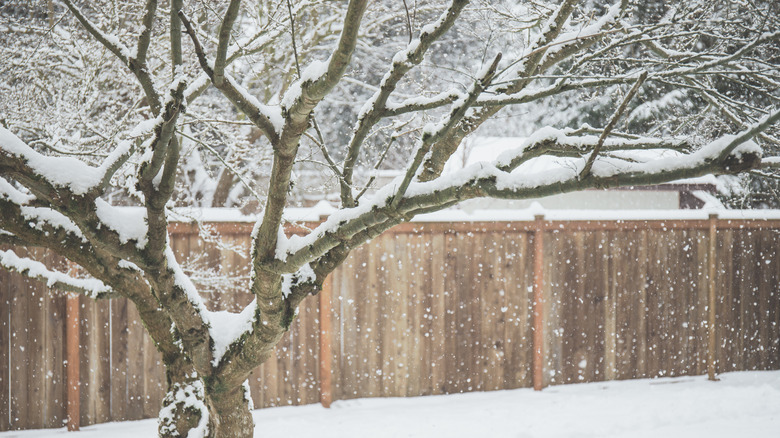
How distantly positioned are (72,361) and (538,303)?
4.23 m

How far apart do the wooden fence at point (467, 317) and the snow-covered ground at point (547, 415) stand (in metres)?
0.17

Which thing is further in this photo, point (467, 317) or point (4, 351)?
point (467, 317)

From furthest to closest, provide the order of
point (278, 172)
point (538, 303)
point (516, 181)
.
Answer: point (538, 303), point (278, 172), point (516, 181)

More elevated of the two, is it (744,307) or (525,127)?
(525,127)

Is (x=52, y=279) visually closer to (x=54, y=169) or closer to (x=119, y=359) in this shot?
(x=119, y=359)

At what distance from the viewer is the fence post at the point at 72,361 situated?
4438 mm

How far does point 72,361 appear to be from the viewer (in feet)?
14.6

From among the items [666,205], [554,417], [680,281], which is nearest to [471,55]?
[666,205]

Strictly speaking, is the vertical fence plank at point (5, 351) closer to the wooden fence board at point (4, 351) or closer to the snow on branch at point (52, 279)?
the wooden fence board at point (4, 351)

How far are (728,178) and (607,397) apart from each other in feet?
26.6

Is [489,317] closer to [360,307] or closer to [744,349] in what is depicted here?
[360,307]

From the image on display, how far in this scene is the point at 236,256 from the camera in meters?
4.84

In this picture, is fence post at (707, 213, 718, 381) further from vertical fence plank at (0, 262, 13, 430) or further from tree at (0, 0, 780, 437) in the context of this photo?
vertical fence plank at (0, 262, 13, 430)

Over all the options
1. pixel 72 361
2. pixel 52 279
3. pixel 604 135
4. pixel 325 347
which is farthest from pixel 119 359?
pixel 604 135
